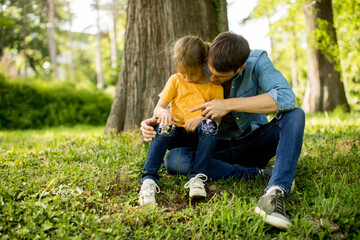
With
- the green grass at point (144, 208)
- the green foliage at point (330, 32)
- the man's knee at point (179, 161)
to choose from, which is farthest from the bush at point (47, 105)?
the man's knee at point (179, 161)

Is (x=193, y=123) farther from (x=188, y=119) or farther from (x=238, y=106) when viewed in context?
(x=238, y=106)

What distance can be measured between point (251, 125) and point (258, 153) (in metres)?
0.28

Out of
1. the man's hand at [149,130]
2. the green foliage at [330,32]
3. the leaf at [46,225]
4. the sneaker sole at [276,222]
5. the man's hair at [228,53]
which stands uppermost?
the green foliage at [330,32]


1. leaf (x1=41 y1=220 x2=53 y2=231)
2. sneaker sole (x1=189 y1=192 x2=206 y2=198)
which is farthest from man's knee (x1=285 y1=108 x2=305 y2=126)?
leaf (x1=41 y1=220 x2=53 y2=231)

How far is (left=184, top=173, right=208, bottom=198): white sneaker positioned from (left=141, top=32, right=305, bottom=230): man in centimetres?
28

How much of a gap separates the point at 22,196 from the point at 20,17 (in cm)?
2548

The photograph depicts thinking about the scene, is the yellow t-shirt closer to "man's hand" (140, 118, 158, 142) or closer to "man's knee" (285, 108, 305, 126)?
"man's hand" (140, 118, 158, 142)

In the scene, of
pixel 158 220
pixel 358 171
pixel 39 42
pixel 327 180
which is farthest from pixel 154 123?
pixel 39 42

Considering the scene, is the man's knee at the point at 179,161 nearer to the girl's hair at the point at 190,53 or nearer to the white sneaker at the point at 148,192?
the white sneaker at the point at 148,192

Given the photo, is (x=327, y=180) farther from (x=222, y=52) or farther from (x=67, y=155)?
(x=67, y=155)

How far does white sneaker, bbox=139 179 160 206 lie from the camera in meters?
2.24

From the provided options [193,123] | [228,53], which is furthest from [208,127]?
[228,53]

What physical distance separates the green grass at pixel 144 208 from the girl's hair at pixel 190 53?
1071 mm

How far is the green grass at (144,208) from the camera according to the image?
191cm
